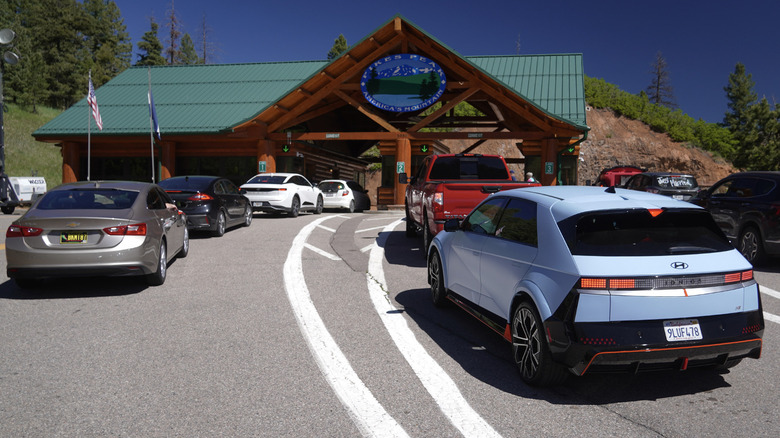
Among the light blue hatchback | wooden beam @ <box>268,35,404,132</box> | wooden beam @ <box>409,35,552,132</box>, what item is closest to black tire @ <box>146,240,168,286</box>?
the light blue hatchback

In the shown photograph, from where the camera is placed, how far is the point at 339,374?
4.62m

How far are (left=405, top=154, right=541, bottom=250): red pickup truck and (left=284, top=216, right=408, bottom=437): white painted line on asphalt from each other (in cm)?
296

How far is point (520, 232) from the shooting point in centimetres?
495

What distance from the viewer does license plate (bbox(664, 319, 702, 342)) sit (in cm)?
390

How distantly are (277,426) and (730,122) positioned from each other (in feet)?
262

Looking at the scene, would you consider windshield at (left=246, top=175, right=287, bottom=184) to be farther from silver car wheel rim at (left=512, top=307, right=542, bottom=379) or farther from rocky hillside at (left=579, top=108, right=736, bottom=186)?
rocky hillside at (left=579, top=108, right=736, bottom=186)

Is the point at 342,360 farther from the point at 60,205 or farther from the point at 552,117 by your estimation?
the point at 552,117

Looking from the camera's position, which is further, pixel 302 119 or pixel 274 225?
pixel 302 119

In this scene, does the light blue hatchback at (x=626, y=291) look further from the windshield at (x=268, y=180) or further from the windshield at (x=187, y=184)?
the windshield at (x=268, y=180)

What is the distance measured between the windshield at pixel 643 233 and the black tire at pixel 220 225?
11.1 meters

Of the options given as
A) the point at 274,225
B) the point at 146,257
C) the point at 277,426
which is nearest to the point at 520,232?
the point at 277,426

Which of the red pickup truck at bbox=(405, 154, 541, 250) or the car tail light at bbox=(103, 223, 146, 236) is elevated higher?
the red pickup truck at bbox=(405, 154, 541, 250)

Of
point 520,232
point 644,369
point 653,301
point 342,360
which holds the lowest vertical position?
point 342,360

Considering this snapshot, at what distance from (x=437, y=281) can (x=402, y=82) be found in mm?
19572
